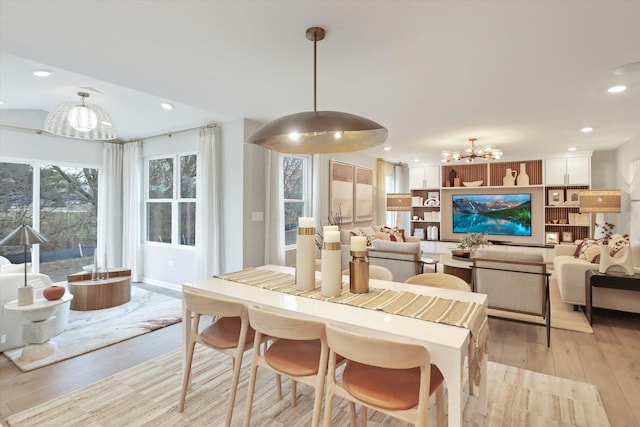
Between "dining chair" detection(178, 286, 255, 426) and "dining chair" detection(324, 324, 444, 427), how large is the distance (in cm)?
61

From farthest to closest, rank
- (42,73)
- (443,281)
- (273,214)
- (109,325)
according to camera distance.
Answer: (273,214)
(109,325)
(42,73)
(443,281)

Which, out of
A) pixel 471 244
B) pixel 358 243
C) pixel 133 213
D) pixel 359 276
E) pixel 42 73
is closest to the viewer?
pixel 358 243

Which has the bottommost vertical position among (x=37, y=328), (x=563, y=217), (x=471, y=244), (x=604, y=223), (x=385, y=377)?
(x=37, y=328)

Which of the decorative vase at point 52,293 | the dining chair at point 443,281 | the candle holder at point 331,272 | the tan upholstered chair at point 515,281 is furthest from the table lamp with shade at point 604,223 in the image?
the decorative vase at point 52,293

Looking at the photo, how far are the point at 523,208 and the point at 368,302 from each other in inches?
265

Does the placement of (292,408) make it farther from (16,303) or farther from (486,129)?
(486,129)

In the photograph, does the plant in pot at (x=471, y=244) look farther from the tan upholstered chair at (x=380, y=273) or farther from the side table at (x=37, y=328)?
the side table at (x=37, y=328)

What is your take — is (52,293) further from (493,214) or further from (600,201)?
(493,214)

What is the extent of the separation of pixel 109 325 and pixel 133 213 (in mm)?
2420

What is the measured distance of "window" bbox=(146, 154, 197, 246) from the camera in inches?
201

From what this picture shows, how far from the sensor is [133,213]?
555cm

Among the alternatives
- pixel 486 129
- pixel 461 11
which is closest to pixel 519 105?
pixel 486 129

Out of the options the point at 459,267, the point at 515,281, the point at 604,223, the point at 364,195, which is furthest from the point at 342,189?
the point at 604,223

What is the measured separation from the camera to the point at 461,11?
1847 mm
